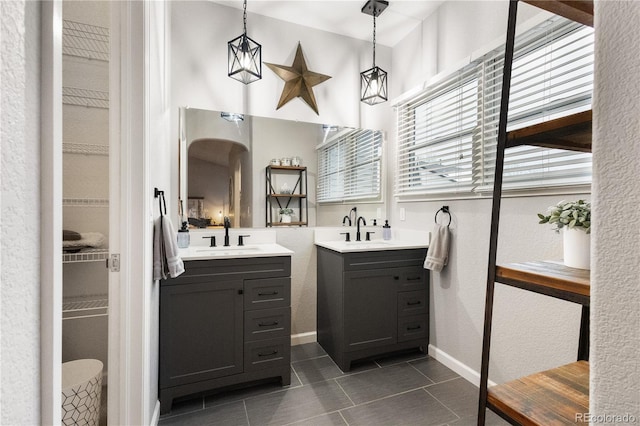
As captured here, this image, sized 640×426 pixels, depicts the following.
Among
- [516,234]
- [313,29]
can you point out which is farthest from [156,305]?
[313,29]

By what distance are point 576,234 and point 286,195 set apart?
6.86ft

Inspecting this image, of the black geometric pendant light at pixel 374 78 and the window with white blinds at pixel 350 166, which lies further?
the window with white blinds at pixel 350 166

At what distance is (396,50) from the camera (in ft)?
9.87

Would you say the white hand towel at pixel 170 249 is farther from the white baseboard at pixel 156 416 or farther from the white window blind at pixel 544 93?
the white window blind at pixel 544 93

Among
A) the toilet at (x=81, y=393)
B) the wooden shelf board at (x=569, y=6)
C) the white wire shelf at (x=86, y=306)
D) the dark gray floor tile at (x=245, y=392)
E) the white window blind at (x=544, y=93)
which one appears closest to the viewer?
the wooden shelf board at (x=569, y=6)

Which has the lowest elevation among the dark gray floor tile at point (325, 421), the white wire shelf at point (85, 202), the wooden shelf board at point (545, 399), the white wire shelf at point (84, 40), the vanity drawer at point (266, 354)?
the dark gray floor tile at point (325, 421)

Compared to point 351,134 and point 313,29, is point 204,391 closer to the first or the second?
point 351,134

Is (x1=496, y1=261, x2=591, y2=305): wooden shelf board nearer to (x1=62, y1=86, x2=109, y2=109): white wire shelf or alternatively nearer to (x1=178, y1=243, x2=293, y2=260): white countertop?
(x1=178, y1=243, x2=293, y2=260): white countertop

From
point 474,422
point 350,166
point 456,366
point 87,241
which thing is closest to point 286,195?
point 350,166

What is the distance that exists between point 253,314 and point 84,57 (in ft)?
6.22

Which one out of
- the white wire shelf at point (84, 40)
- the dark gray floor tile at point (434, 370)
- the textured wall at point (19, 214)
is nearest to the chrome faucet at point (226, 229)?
the white wire shelf at point (84, 40)

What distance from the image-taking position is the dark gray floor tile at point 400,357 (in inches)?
95.3

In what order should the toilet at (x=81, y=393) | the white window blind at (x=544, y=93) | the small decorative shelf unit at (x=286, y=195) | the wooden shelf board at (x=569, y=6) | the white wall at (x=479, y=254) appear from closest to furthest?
the wooden shelf board at (x=569, y=6) < the toilet at (x=81, y=393) < the white window blind at (x=544, y=93) < the white wall at (x=479, y=254) < the small decorative shelf unit at (x=286, y=195)

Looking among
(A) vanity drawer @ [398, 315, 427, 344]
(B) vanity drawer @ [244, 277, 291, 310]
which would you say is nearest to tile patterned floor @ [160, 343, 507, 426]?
(A) vanity drawer @ [398, 315, 427, 344]
